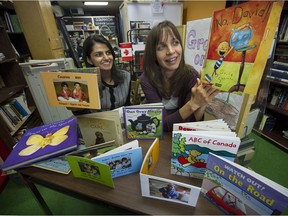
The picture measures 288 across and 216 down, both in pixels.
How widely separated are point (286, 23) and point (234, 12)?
1.76 m

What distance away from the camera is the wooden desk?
1.69 ft

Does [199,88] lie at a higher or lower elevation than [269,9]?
lower

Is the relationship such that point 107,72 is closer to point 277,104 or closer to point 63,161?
point 63,161

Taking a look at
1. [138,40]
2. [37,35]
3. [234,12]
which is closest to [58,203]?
[234,12]

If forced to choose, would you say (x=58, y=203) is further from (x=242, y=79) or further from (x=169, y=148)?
(x=242, y=79)

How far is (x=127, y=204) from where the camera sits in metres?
0.54

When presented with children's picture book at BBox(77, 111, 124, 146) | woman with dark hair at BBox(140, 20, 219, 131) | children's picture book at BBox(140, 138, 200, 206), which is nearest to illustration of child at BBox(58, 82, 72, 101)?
children's picture book at BBox(77, 111, 124, 146)

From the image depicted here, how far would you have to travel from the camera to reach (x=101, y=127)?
721mm

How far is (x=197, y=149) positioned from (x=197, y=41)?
60.8 inches

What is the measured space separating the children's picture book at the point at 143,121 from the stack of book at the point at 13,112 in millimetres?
1521

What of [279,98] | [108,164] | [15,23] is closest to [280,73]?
[279,98]

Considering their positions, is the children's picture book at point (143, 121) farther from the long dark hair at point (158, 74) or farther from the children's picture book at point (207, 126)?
the long dark hair at point (158, 74)

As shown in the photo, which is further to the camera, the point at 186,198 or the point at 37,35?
the point at 37,35

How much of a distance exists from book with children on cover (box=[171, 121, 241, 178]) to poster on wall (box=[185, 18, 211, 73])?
4.37ft
